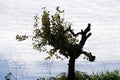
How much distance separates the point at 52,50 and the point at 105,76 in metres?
24.8

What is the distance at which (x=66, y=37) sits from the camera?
76.1 m

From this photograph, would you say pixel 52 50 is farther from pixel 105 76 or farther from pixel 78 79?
pixel 105 76

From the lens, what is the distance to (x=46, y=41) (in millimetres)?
75312

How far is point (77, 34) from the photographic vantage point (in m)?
75.0

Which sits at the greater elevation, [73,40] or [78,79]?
[73,40]

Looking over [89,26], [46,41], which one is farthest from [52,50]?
[89,26]

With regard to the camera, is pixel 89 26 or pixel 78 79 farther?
pixel 78 79

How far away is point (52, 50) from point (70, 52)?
12.0 feet

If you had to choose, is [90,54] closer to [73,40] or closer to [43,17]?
[73,40]

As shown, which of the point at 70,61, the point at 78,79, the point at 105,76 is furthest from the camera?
the point at 105,76

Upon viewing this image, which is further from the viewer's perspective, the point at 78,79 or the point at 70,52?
the point at 78,79

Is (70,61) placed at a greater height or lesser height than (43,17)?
lesser

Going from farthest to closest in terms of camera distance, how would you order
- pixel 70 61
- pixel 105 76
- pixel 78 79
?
pixel 105 76, pixel 78 79, pixel 70 61

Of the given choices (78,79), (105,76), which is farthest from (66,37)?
(105,76)
